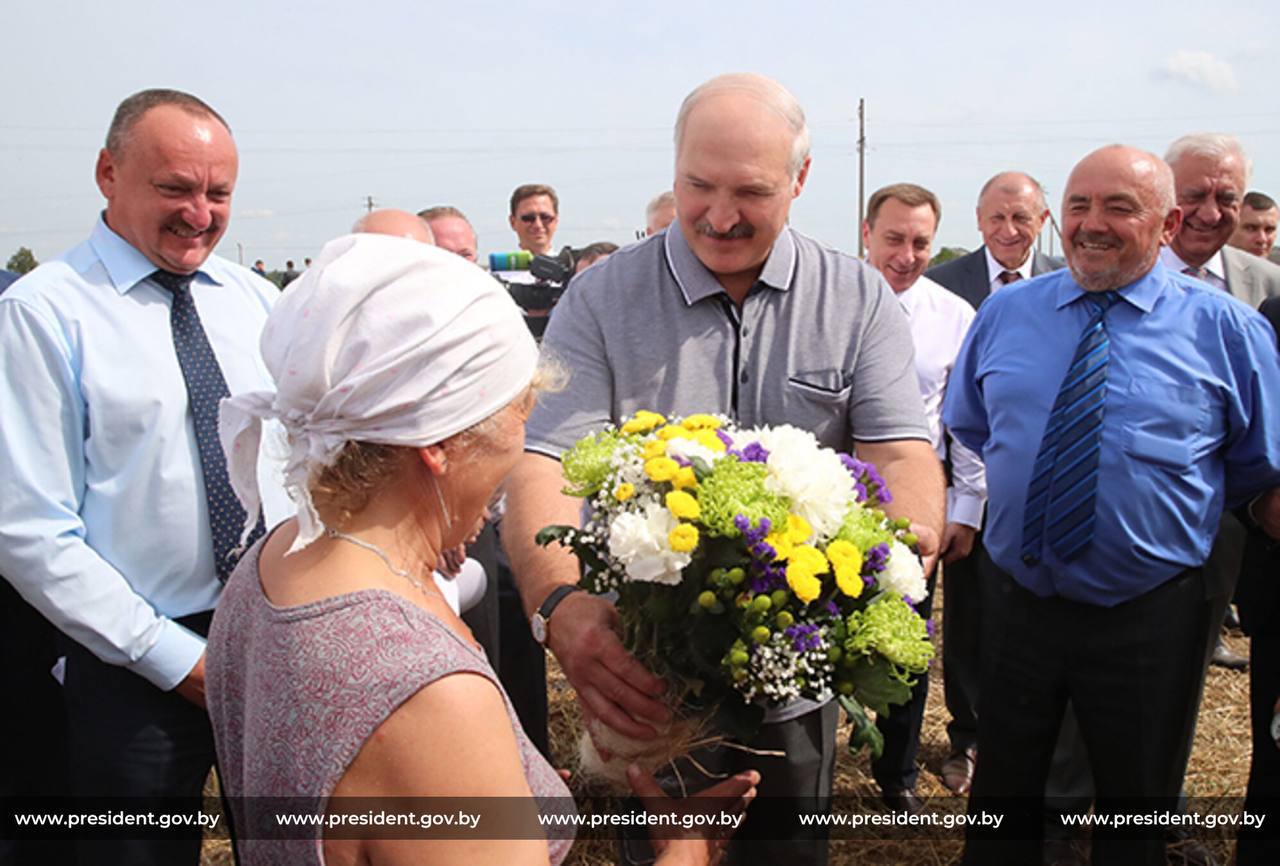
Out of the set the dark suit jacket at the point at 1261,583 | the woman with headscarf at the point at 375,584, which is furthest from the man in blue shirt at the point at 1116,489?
the woman with headscarf at the point at 375,584

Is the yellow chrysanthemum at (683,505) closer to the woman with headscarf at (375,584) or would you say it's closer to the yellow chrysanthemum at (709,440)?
the yellow chrysanthemum at (709,440)

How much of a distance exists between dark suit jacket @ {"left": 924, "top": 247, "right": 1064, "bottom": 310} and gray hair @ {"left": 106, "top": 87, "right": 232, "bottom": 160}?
14.9 feet

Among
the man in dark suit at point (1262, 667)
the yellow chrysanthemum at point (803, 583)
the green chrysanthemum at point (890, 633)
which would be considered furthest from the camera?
the man in dark suit at point (1262, 667)

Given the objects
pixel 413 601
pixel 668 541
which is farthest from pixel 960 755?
pixel 413 601

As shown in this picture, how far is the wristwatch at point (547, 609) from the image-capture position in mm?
2221

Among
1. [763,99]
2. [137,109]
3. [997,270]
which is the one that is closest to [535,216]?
[997,270]

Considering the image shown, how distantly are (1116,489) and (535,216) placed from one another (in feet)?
19.3

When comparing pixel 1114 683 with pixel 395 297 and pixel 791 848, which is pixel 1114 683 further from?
pixel 395 297

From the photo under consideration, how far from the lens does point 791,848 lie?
8.41 ft

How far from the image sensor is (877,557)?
1842 mm

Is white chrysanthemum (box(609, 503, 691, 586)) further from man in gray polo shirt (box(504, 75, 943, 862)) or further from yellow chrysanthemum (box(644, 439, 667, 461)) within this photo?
man in gray polo shirt (box(504, 75, 943, 862))

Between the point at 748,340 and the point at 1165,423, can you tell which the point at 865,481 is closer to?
the point at 748,340

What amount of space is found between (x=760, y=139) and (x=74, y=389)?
7.17ft

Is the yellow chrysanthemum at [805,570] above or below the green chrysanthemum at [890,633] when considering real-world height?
above
